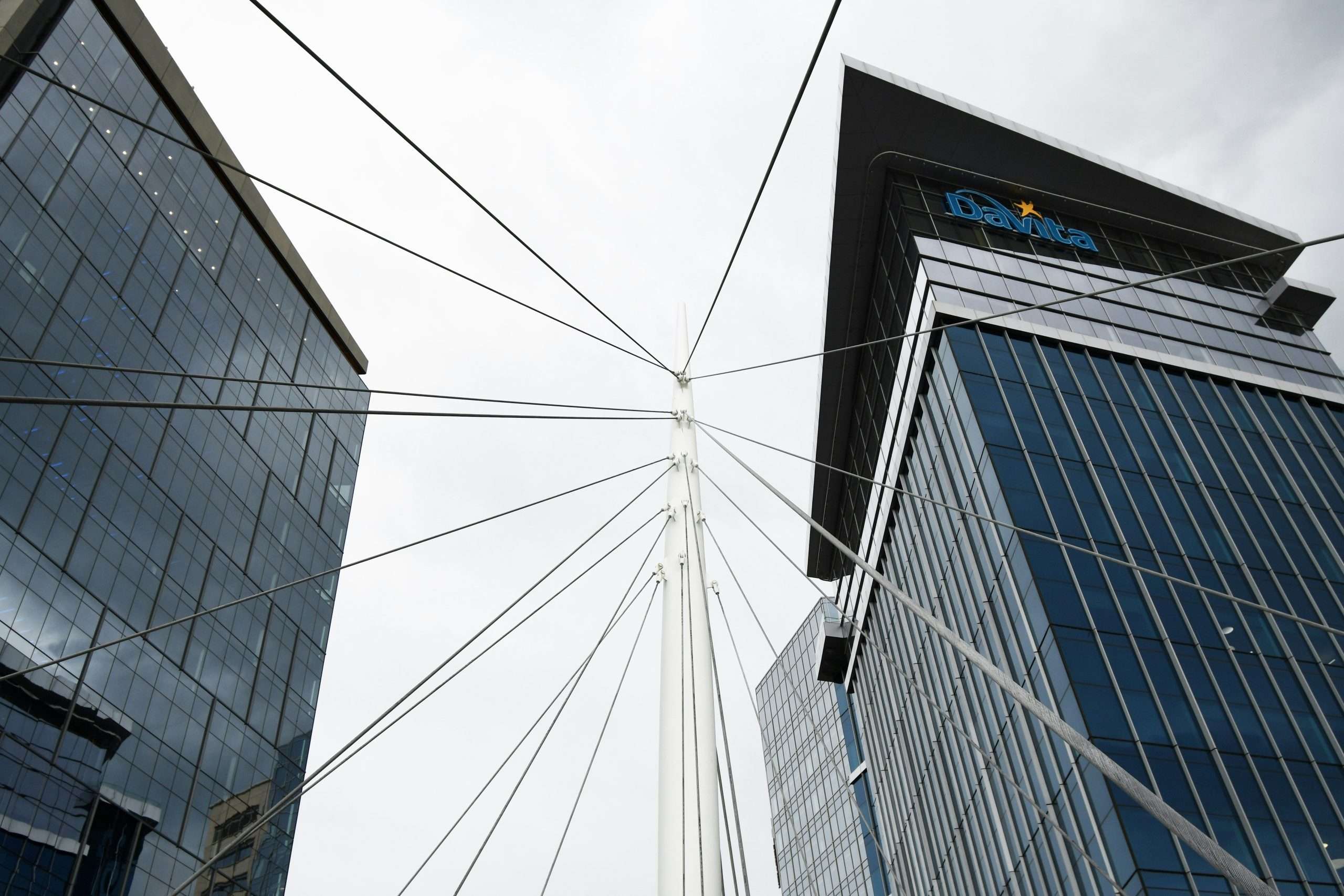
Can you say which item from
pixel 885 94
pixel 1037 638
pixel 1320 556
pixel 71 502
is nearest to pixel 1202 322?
pixel 1320 556

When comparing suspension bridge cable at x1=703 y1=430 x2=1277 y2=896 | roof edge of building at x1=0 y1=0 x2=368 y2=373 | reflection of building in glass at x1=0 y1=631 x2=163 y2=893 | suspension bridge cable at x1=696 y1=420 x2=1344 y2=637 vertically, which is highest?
roof edge of building at x1=0 y1=0 x2=368 y2=373

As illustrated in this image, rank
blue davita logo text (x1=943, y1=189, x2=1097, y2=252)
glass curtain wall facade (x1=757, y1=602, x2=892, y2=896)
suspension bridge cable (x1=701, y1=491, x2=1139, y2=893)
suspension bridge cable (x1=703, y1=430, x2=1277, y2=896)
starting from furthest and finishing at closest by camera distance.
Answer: glass curtain wall facade (x1=757, y1=602, x2=892, y2=896) → blue davita logo text (x1=943, y1=189, x2=1097, y2=252) → suspension bridge cable (x1=701, y1=491, x2=1139, y2=893) → suspension bridge cable (x1=703, y1=430, x2=1277, y2=896)

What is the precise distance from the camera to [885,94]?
130 feet

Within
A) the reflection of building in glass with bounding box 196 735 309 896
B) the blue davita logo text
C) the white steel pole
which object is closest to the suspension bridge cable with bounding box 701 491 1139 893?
the white steel pole

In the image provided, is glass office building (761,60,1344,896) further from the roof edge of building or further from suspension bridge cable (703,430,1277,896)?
the roof edge of building

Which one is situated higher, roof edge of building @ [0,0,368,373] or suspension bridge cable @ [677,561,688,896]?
roof edge of building @ [0,0,368,373]

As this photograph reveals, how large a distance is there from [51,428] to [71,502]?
369cm

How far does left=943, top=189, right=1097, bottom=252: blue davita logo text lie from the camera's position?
4041 cm

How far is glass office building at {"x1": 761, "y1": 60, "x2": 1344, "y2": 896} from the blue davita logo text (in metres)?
0.13

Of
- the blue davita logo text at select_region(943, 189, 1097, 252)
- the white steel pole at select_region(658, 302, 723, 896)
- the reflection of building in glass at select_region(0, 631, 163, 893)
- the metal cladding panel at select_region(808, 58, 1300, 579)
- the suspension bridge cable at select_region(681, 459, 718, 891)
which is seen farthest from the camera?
the reflection of building in glass at select_region(0, 631, 163, 893)

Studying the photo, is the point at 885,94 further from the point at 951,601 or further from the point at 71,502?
the point at 71,502

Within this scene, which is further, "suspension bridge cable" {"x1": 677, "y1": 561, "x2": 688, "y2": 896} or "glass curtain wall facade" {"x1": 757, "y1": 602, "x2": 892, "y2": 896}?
"glass curtain wall facade" {"x1": 757, "y1": 602, "x2": 892, "y2": 896}

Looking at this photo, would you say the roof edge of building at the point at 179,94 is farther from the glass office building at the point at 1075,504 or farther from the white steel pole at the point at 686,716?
the white steel pole at the point at 686,716

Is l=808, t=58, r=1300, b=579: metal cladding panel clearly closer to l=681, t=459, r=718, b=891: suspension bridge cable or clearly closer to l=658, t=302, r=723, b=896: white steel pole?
l=658, t=302, r=723, b=896: white steel pole
